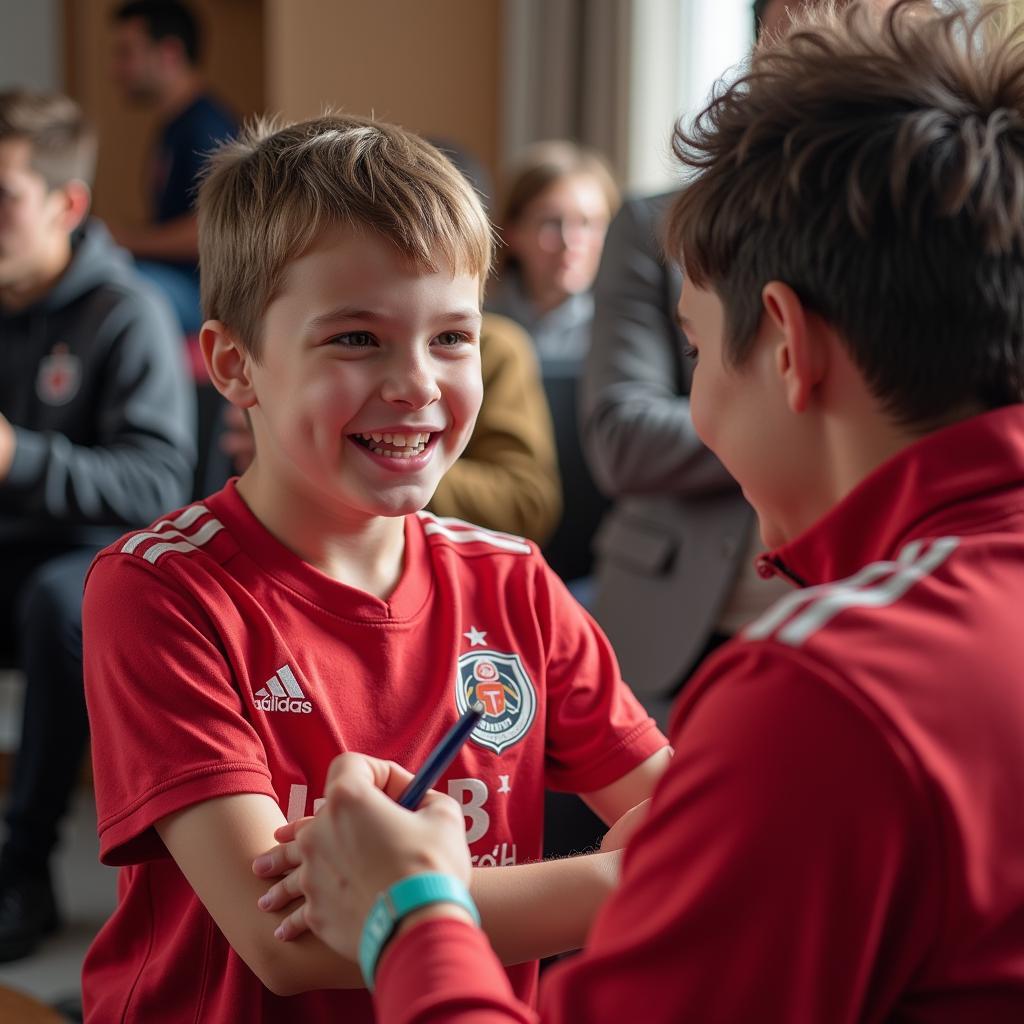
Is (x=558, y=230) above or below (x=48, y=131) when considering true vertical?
below

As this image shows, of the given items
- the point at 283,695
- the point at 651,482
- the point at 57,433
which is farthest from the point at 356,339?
the point at 57,433

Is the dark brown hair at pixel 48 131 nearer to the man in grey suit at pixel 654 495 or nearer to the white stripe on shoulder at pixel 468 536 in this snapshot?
the man in grey suit at pixel 654 495

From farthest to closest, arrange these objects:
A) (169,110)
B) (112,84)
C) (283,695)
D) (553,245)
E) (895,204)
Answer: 1. (112,84)
2. (169,110)
3. (553,245)
4. (283,695)
5. (895,204)

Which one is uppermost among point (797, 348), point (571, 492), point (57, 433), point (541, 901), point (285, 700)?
point (797, 348)

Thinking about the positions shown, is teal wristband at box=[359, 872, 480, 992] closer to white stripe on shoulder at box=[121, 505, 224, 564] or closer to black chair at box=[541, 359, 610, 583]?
white stripe on shoulder at box=[121, 505, 224, 564]

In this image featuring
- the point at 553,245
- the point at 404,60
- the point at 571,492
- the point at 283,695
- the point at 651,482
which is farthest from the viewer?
the point at 404,60

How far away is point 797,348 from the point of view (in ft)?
2.55

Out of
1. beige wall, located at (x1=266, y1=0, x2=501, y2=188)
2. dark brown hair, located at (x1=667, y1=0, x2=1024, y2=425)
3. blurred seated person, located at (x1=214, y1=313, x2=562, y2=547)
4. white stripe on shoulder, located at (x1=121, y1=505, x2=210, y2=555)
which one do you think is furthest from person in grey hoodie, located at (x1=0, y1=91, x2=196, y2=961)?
beige wall, located at (x1=266, y1=0, x2=501, y2=188)

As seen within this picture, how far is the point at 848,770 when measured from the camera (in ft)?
2.06

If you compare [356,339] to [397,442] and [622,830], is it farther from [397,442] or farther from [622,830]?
[622,830]

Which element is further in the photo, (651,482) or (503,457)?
(503,457)

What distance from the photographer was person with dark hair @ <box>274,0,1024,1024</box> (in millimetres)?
633

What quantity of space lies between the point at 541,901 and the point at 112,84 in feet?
20.5

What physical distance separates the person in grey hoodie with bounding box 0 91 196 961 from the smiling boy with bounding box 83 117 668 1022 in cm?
132
